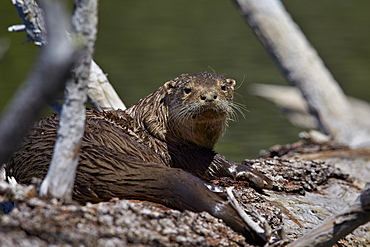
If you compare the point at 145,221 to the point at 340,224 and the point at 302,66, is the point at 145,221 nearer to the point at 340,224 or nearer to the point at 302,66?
the point at 340,224

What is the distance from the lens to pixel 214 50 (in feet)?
46.0

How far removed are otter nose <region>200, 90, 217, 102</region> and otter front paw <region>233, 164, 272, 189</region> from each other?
49 cm

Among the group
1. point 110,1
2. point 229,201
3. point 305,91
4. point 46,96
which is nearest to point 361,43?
point 110,1

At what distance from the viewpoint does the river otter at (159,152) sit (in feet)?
9.48

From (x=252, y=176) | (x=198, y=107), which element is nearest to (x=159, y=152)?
(x=198, y=107)

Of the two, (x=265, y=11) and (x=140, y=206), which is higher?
(x=265, y=11)

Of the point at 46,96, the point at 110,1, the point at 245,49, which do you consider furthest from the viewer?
the point at 110,1

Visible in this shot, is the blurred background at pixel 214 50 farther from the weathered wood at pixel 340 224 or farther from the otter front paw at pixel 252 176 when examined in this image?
the weathered wood at pixel 340 224

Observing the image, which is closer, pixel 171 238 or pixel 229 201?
pixel 171 238

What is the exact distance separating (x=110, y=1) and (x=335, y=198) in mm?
13758

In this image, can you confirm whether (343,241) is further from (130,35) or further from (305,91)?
(130,35)

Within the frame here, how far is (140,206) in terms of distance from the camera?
272 centimetres

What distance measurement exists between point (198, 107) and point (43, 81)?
1.85m

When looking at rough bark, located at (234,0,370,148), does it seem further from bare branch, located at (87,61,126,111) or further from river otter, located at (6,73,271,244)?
river otter, located at (6,73,271,244)
